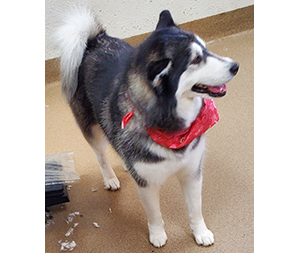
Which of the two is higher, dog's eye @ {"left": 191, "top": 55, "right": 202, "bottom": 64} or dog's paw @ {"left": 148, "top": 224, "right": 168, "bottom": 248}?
dog's eye @ {"left": 191, "top": 55, "right": 202, "bottom": 64}

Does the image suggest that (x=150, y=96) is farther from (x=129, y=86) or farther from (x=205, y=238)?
(x=205, y=238)

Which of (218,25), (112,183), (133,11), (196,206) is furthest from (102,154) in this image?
(218,25)

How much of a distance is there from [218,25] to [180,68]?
73.7 inches

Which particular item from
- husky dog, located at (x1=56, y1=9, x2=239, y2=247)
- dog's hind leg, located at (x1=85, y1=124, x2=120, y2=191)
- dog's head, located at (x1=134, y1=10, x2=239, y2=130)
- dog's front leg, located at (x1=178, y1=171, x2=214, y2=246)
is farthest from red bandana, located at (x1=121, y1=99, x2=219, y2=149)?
dog's hind leg, located at (x1=85, y1=124, x2=120, y2=191)

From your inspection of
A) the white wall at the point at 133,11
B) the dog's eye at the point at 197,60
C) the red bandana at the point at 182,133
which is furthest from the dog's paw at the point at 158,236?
the white wall at the point at 133,11

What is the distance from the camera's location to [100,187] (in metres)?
1.78

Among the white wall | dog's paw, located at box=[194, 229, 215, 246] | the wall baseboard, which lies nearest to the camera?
dog's paw, located at box=[194, 229, 215, 246]

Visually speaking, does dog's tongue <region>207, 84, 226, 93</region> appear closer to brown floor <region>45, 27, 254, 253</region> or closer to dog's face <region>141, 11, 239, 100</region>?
dog's face <region>141, 11, 239, 100</region>

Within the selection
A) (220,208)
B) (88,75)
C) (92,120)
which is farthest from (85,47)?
(220,208)

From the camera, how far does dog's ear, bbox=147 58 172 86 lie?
3.15 ft

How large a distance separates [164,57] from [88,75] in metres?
0.55

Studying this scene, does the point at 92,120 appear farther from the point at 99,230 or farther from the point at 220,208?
the point at 220,208

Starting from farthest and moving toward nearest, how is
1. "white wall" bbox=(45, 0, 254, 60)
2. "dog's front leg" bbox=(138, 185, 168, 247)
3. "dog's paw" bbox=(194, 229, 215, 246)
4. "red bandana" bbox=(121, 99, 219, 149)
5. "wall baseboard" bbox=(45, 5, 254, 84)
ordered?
"wall baseboard" bbox=(45, 5, 254, 84) < "white wall" bbox=(45, 0, 254, 60) < "dog's paw" bbox=(194, 229, 215, 246) < "dog's front leg" bbox=(138, 185, 168, 247) < "red bandana" bbox=(121, 99, 219, 149)

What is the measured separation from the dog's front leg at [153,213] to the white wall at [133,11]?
4.80ft
